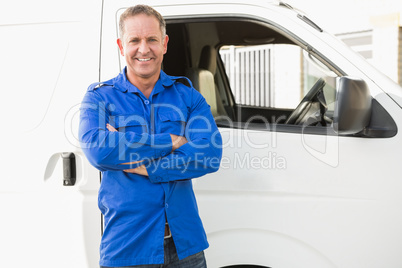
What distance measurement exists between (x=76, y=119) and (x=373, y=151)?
1.55 metres

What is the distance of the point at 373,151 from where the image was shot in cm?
260

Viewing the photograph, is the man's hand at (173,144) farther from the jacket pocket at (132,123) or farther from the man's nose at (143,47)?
the man's nose at (143,47)

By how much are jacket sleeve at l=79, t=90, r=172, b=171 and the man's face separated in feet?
0.86

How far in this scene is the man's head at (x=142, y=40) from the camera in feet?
7.43

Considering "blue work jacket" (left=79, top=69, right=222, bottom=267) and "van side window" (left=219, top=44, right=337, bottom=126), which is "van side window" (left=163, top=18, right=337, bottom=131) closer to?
"blue work jacket" (left=79, top=69, right=222, bottom=267)

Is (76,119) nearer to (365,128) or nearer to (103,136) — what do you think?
(103,136)

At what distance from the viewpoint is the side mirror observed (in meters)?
2.37

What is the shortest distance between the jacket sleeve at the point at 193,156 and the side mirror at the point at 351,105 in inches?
23.9

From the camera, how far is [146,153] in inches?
84.7

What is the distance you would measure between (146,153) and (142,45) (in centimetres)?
49

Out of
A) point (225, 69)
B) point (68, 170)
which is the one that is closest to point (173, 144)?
point (68, 170)

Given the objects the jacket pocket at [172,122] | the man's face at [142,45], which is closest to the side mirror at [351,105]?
the jacket pocket at [172,122]

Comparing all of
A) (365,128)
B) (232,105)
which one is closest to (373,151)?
(365,128)

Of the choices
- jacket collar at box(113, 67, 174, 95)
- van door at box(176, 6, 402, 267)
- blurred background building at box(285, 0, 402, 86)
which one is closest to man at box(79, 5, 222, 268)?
jacket collar at box(113, 67, 174, 95)
